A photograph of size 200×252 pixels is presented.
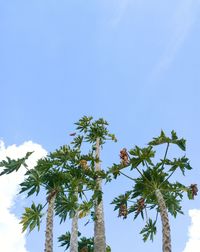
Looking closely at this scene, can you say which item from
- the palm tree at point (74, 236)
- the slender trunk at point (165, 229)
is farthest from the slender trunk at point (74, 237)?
the slender trunk at point (165, 229)

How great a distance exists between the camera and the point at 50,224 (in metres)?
17.2

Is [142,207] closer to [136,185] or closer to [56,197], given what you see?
[136,185]

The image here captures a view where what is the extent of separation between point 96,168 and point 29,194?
800cm

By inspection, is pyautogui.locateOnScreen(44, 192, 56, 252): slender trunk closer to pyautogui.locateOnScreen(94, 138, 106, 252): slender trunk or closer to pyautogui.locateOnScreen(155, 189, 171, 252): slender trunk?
pyautogui.locateOnScreen(94, 138, 106, 252): slender trunk

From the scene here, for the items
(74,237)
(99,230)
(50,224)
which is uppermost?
(99,230)

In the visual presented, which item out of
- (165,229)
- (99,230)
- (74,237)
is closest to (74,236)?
(74,237)

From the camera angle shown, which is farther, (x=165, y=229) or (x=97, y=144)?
(x=97, y=144)

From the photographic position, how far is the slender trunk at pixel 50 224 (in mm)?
16469

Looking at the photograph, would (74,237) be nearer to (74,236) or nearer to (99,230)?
(74,236)

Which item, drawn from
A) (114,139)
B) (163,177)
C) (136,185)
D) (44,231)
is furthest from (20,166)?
(114,139)

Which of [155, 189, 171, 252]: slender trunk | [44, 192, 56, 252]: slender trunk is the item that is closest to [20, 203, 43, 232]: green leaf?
[44, 192, 56, 252]: slender trunk

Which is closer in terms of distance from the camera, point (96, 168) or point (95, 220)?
point (95, 220)

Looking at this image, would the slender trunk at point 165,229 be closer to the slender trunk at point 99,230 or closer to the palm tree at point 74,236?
the slender trunk at point 99,230

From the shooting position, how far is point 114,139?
30953 millimetres
